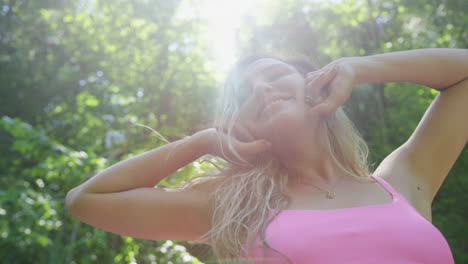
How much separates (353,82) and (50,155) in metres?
3.58

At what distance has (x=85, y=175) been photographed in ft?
12.6

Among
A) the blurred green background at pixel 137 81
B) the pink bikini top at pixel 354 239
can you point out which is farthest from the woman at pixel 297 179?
the blurred green background at pixel 137 81

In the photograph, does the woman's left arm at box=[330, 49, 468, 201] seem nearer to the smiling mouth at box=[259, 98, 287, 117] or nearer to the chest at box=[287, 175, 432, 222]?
the chest at box=[287, 175, 432, 222]

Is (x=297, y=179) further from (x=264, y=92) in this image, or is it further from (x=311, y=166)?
(x=264, y=92)

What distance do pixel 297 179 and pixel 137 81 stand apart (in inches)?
363

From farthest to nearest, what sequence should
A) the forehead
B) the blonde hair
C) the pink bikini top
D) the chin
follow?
the forehead → the chin → the blonde hair → the pink bikini top

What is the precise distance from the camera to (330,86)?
1.55 metres

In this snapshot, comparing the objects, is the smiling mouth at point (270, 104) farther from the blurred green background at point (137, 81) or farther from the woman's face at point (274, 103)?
the blurred green background at point (137, 81)

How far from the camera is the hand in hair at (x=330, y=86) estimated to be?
1496 mm

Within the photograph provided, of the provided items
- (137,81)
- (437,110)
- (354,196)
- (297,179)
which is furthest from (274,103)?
(137,81)

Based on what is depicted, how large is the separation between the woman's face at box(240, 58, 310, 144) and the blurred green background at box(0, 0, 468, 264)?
6.04ft

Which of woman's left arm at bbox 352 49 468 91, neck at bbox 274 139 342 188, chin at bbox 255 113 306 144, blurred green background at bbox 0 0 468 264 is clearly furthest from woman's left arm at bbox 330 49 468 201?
blurred green background at bbox 0 0 468 264

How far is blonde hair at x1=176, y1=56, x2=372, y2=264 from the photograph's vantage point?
1.40 m

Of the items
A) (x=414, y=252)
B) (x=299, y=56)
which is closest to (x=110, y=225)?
(x=414, y=252)
